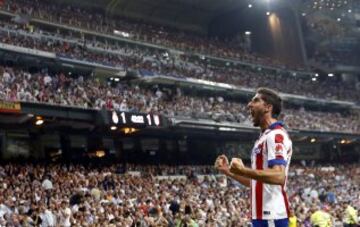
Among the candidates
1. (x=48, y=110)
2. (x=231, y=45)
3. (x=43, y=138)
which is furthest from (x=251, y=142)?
(x=48, y=110)

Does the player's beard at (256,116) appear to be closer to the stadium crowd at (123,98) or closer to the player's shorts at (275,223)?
the player's shorts at (275,223)

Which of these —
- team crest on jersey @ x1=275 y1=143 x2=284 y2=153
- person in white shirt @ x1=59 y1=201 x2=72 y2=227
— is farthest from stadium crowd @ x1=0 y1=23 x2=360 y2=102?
team crest on jersey @ x1=275 y1=143 x2=284 y2=153

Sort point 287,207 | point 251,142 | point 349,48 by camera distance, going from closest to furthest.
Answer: point 287,207, point 251,142, point 349,48

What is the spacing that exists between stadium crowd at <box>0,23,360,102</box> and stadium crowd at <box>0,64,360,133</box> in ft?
5.24

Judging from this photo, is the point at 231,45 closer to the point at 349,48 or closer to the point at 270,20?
the point at 270,20

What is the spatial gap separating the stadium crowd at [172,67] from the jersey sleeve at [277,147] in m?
26.0

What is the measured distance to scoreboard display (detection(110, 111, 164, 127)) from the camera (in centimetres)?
2554

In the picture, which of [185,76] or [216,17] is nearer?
[185,76]

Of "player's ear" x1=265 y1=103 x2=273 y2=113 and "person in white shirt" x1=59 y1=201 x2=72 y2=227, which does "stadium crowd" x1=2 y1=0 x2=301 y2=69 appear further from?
"player's ear" x1=265 y1=103 x2=273 y2=113

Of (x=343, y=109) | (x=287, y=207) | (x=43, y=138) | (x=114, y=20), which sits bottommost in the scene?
(x=287, y=207)

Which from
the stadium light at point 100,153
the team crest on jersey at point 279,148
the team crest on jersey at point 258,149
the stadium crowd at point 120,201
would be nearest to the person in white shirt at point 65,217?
the stadium crowd at point 120,201

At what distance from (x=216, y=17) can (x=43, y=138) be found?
101ft

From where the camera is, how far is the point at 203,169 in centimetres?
3469

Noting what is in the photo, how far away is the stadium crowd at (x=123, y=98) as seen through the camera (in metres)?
24.4
